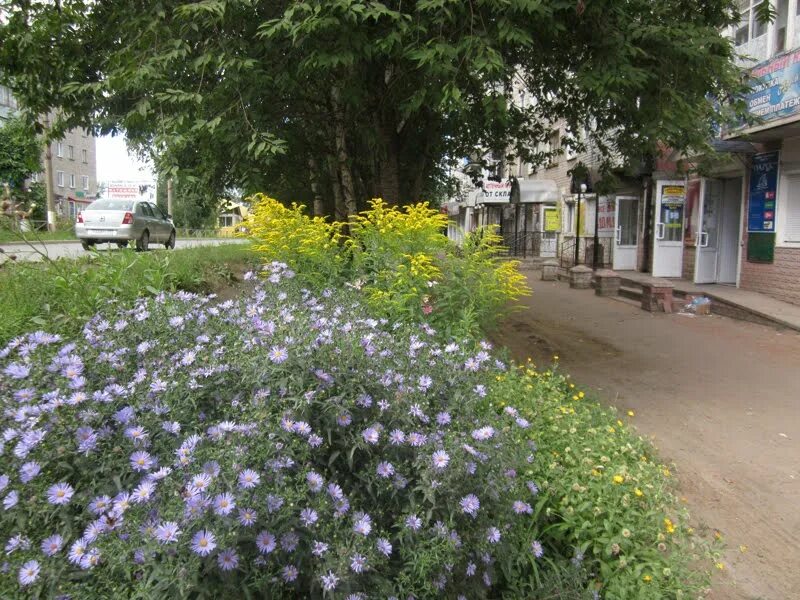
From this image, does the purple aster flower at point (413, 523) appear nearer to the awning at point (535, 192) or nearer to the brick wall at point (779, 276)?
the brick wall at point (779, 276)

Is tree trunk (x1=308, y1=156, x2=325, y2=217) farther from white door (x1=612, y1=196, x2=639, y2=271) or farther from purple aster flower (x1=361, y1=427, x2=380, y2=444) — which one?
white door (x1=612, y1=196, x2=639, y2=271)

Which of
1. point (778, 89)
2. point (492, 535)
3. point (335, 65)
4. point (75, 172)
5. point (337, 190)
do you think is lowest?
point (492, 535)

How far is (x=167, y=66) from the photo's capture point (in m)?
4.84

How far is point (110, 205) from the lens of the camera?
1711 cm

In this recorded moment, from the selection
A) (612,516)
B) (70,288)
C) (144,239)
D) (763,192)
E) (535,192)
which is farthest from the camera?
(535,192)

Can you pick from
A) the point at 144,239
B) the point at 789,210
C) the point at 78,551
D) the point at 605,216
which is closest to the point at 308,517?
the point at 78,551

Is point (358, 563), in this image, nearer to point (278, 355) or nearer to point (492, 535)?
point (492, 535)

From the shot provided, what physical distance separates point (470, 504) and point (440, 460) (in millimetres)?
159

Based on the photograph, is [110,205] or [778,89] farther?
[110,205]

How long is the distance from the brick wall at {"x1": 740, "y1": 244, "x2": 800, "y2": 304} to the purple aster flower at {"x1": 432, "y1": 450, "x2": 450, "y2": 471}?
10619 millimetres

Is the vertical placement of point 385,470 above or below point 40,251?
below

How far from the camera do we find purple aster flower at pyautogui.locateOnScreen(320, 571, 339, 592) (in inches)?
61.6

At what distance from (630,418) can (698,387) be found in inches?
60.3

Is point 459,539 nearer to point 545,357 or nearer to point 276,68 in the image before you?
point 276,68
